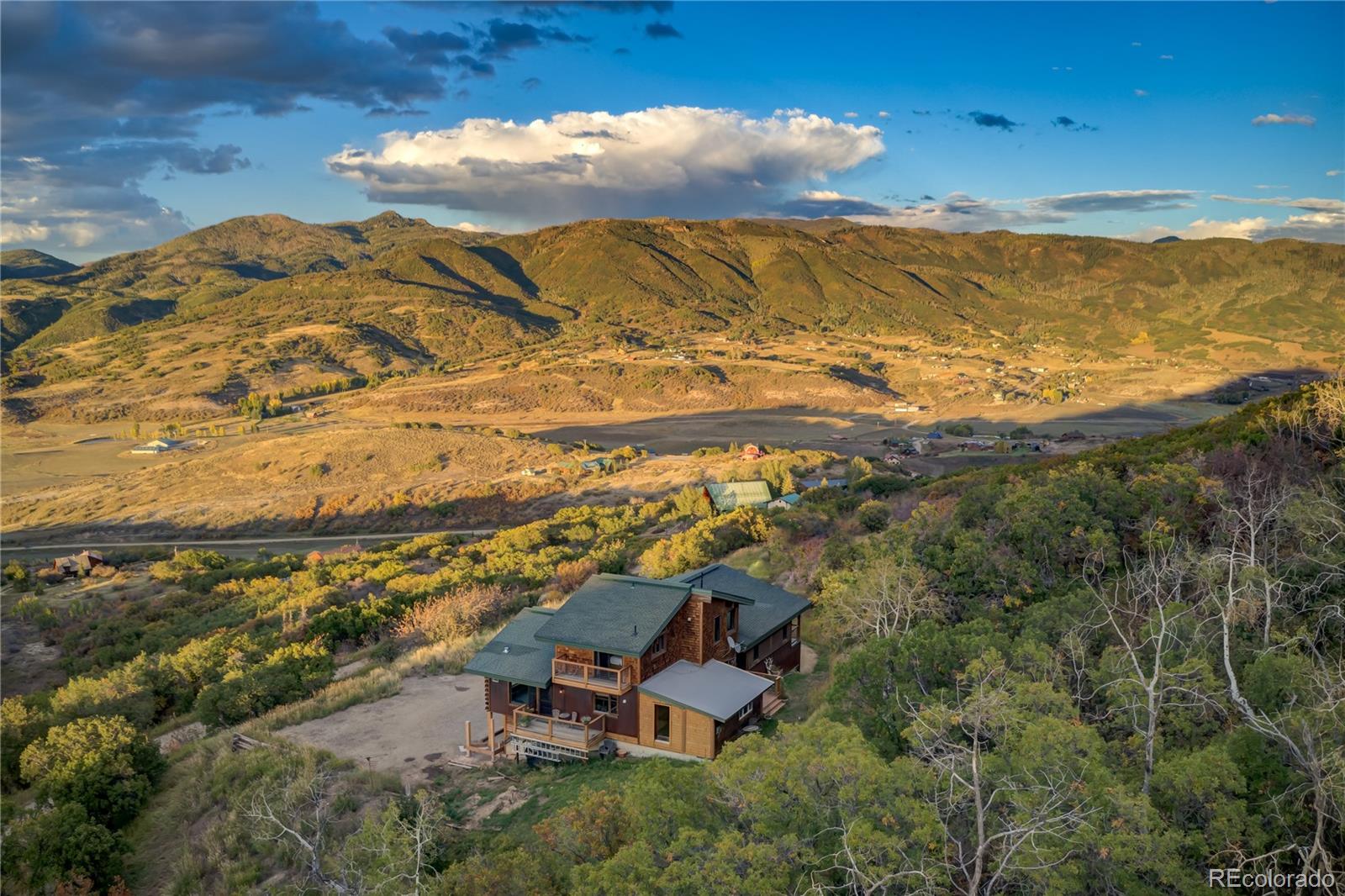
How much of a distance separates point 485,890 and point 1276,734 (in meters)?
8.90

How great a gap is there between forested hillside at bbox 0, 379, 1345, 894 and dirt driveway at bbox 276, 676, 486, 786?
86 cm

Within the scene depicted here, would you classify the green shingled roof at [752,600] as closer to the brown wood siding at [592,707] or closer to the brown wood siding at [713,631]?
the brown wood siding at [713,631]

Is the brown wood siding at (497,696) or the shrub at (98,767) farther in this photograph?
the brown wood siding at (497,696)

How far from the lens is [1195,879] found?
8.18m

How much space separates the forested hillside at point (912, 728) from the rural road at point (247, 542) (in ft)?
82.4

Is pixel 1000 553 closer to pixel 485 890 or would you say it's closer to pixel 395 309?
pixel 485 890

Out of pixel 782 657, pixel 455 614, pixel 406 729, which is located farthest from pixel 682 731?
pixel 455 614

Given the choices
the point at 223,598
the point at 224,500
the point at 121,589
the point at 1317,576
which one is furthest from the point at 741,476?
the point at 1317,576

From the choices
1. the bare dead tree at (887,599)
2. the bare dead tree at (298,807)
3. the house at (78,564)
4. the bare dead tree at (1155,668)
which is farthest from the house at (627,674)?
the house at (78,564)

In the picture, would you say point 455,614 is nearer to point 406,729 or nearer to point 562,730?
point 406,729

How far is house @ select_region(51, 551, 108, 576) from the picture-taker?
160 feet

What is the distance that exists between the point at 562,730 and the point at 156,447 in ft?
304

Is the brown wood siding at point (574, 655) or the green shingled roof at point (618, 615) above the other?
the green shingled roof at point (618, 615)

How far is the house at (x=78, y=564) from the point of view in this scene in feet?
160
